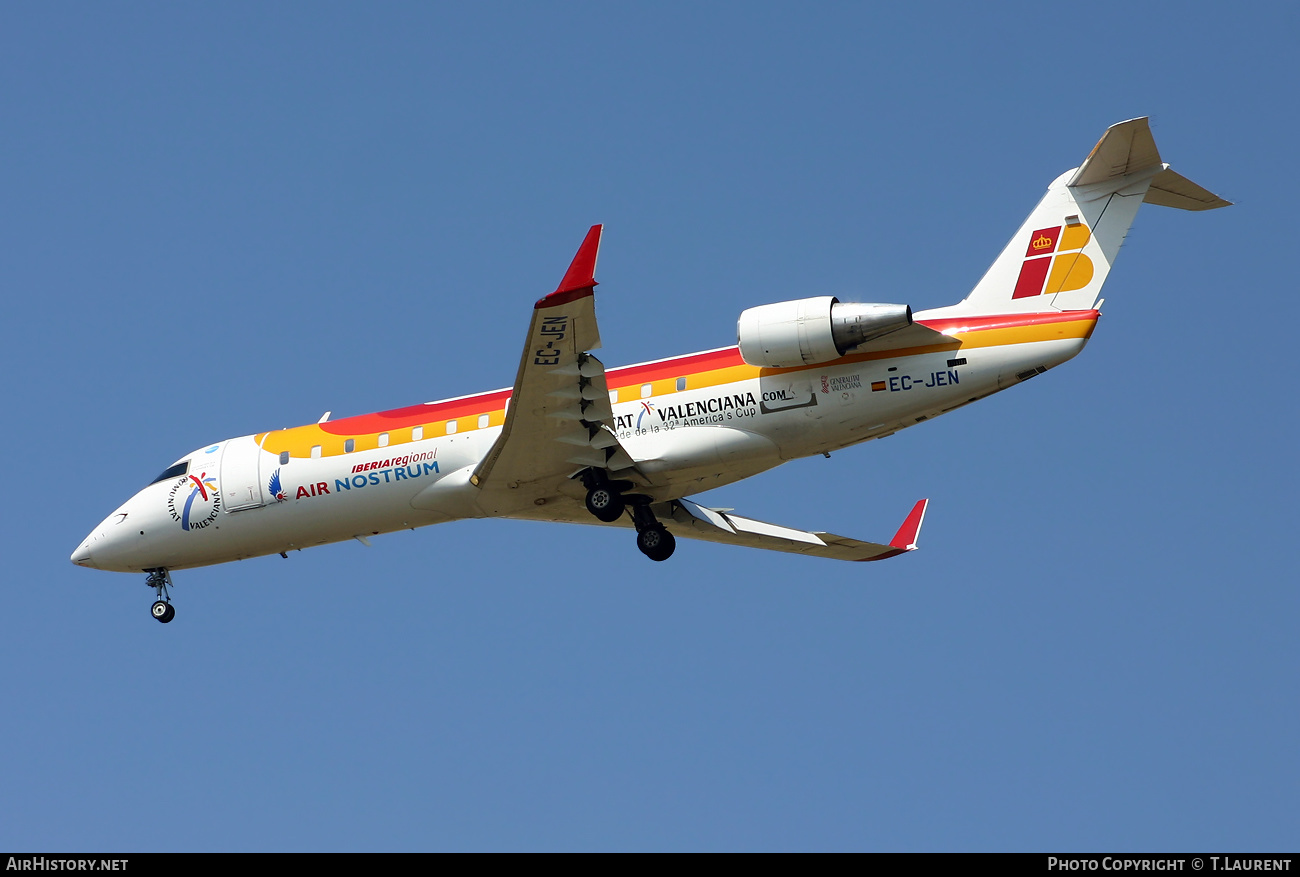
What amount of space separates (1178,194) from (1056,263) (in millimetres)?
2180

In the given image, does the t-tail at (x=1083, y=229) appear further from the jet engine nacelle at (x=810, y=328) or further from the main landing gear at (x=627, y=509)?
the main landing gear at (x=627, y=509)

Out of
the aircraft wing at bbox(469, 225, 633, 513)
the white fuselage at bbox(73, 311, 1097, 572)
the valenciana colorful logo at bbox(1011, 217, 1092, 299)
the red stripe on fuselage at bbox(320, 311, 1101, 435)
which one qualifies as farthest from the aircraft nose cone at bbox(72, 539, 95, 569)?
the valenciana colorful logo at bbox(1011, 217, 1092, 299)

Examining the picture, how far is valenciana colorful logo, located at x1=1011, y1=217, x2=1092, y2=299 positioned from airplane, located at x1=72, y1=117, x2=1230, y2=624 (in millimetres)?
27

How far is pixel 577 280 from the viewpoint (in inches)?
824

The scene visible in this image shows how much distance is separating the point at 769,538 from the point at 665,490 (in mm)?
4290

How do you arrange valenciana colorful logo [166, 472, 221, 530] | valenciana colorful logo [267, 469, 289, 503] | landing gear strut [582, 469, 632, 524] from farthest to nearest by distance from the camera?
1. valenciana colorful logo [166, 472, 221, 530]
2. valenciana colorful logo [267, 469, 289, 503]
3. landing gear strut [582, 469, 632, 524]

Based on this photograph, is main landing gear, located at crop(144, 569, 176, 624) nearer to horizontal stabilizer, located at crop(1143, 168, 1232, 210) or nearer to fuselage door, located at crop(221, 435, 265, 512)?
fuselage door, located at crop(221, 435, 265, 512)

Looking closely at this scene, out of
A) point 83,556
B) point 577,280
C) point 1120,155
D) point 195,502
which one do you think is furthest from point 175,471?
point 1120,155

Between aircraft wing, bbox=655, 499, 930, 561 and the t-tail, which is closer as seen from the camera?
the t-tail

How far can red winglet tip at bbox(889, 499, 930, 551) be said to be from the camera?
2797 cm

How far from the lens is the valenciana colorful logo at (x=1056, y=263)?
73.7 ft

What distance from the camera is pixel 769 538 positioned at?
2798 centimetres
